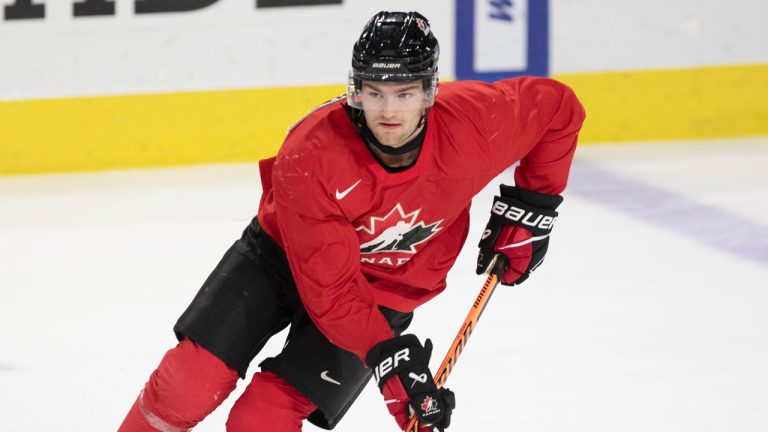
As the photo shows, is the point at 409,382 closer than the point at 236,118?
Yes

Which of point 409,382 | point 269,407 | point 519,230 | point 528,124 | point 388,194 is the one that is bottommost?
point 269,407

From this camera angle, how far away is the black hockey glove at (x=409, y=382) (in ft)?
7.15

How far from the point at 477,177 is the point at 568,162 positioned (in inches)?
14.7

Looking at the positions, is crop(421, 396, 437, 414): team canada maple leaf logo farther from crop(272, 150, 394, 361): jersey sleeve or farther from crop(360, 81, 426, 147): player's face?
crop(360, 81, 426, 147): player's face

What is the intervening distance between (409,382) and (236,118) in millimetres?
3457

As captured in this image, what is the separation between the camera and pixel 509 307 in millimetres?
3648

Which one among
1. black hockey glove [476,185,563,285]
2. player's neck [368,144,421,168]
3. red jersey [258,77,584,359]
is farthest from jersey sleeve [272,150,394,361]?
black hockey glove [476,185,563,285]

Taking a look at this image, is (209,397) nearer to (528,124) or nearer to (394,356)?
(394,356)

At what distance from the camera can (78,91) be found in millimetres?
5461

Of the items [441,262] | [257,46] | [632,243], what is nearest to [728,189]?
[632,243]

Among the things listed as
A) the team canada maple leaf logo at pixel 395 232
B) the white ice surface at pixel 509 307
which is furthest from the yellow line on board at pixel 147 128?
the team canada maple leaf logo at pixel 395 232

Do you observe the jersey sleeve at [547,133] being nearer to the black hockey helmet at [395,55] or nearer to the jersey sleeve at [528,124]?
the jersey sleeve at [528,124]

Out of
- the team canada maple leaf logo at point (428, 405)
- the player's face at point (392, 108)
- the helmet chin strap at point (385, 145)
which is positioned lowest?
the team canada maple leaf logo at point (428, 405)

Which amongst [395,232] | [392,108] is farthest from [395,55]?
[395,232]
